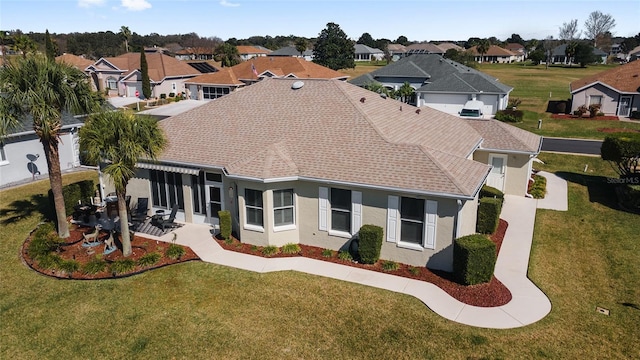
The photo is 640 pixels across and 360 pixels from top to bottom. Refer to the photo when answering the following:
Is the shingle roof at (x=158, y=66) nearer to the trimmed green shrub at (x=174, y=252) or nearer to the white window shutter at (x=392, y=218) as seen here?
the trimmed green shrub at (x=174, y=252)

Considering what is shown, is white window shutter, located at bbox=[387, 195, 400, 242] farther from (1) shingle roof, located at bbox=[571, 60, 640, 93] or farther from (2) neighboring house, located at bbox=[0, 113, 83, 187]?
(1) shingle roof, located at bbox=[571, 60, 640, 93]

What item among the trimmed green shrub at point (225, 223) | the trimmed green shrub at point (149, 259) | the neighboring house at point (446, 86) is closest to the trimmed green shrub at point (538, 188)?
the trimmed green shrub at point (225, 223)

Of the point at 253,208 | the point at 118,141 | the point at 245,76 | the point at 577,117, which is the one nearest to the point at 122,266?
the point at 118,141

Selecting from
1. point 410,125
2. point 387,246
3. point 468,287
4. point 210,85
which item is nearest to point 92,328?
point 387,246

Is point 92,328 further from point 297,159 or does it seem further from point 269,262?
point 297,159

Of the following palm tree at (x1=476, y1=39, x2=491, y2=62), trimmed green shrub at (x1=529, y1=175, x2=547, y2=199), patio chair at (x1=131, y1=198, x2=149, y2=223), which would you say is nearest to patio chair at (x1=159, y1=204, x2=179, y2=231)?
patio chair at (x1=131, y1=198, x2=149, y2=223)
